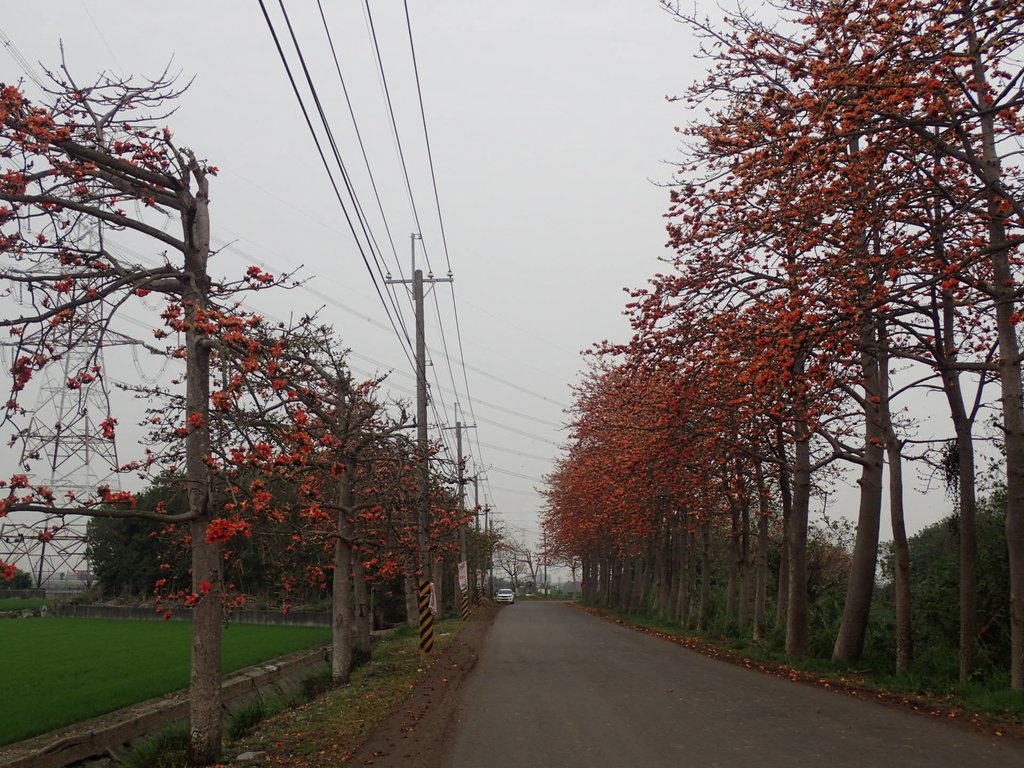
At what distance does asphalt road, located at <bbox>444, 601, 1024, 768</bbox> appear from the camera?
28.6 feet

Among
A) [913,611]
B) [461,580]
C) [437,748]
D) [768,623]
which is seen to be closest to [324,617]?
[461,580]

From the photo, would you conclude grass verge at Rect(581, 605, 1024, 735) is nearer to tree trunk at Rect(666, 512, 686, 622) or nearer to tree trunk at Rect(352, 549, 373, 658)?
tree trunk at Rect(352, 549, 373, 658)

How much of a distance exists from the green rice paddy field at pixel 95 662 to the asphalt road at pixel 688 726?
27.5 ft

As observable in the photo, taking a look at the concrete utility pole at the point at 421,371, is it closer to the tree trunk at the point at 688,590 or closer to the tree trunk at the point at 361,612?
the tree trunk at the point at 361,612

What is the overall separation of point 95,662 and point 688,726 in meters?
21.7

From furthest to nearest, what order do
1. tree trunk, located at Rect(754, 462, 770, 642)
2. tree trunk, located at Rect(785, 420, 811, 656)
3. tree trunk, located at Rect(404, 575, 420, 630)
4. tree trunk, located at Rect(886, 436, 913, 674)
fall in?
tree trunk, located at Rect(404, 575, 420, 630), tree trunk, located at Rect(754, 462, 770, 642), tree trunk, located at Rect(785, 420, 811, 656), tree trunk, located at Rect(886, 436, 913, 674)

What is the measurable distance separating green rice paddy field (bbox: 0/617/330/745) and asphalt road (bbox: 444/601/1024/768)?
838 cm

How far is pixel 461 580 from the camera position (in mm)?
35125

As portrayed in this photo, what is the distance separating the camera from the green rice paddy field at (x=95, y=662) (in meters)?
17.9

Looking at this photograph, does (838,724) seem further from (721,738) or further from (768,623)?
(768,623)

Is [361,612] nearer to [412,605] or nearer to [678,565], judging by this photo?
[412,605]

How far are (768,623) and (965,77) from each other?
1865 centimetres

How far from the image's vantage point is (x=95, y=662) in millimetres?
26344

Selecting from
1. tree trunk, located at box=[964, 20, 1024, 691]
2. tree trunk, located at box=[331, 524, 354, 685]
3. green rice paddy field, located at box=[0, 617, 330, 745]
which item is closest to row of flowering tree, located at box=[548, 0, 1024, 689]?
tree trunk, located at box=[964, 20, 1024, 691]
